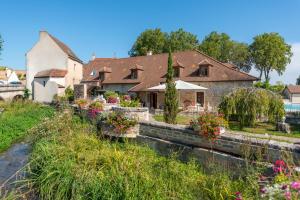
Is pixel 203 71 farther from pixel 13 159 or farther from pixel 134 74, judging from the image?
pixel 13 159

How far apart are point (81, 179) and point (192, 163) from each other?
3.07 m

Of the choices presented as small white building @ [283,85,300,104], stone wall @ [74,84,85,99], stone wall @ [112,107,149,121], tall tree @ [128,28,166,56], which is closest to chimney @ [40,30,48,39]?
stone wall @ [74,84,85,99]

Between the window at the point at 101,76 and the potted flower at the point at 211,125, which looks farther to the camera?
the window at the point at 101,76

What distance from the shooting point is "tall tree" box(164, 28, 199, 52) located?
47188 mm

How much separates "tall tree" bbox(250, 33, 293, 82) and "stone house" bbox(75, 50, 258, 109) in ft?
70.2

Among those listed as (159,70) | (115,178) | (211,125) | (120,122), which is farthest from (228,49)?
(115,178)

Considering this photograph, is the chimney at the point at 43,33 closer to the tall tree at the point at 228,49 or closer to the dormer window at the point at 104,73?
the dormer window at the point at 104,73

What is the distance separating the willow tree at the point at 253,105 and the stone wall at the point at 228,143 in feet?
27.4

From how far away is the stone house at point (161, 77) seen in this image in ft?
80.0

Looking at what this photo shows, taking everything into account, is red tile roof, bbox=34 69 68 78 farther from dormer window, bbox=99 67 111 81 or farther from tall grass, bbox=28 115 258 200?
tall grass, bbox=28 115 258 200

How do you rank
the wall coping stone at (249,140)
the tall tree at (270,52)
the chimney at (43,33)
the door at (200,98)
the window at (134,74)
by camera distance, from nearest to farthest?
the wall coping stone at (249,140)
the door at (200,98)
the window at (134,74)
the chimney at (43,33)
the tall tree at (270,52)

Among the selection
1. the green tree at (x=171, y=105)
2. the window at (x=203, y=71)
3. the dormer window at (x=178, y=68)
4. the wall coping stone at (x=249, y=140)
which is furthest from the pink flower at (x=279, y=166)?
the dormer window at (x=178, y=68)

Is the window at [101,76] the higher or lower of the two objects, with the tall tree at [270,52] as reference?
lower

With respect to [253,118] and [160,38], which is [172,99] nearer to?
[253,118]
